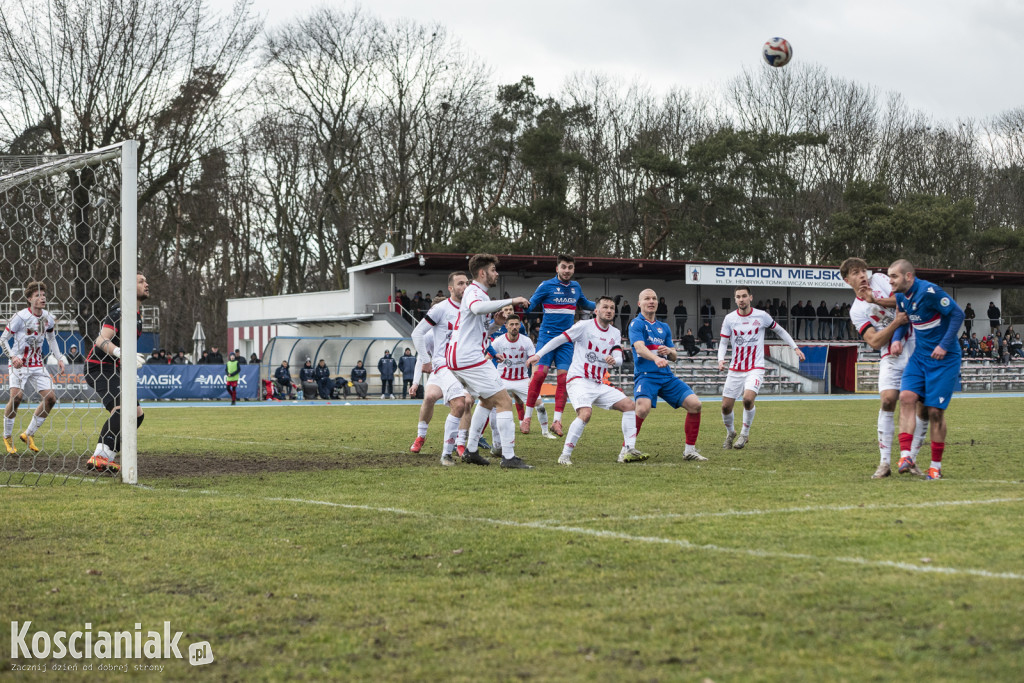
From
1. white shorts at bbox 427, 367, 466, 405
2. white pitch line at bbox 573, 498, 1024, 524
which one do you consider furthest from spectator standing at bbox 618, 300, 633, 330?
white pitch line at bbox 573, 498, 1024, 524

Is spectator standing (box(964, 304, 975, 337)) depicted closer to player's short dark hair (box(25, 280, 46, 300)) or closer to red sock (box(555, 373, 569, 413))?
red sock (box(555, 373, 569, 413))

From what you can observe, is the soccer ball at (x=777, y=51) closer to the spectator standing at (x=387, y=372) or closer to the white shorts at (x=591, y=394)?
the white shorts at (x=591, y=394)

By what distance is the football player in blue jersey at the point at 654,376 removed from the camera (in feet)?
38.3

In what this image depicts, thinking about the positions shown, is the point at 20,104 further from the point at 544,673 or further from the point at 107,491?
the point at 544,673

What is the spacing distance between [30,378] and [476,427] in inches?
247

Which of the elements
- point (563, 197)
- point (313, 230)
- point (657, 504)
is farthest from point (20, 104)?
point (657, 504)

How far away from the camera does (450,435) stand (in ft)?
→ 36.6

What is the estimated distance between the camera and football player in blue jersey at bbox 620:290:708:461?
1166cm

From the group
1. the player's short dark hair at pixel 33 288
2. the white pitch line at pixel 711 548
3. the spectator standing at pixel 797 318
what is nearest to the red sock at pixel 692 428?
the white pitch line at pixel 711 548

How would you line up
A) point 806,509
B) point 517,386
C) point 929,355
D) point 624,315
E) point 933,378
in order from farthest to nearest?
point 624,315
point 517,386
point 929,355
point 933,378
point 806,509

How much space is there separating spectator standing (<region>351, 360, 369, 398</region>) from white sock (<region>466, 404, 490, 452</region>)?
24434 millimetres

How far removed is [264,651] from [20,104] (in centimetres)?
3206

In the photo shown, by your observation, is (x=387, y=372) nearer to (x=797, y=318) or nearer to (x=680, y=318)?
(x=680, y=318)

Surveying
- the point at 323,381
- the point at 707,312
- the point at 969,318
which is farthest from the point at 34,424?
the point at 969,318
